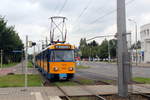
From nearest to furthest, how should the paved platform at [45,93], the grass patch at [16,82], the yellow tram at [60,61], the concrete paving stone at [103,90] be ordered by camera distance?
1. the paved platform at [45,93]
2. the concrete paving stone at [103,90]
3. the grass patch at [16,82]
4. the yellow tram at [60,61]

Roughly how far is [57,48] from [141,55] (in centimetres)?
6683

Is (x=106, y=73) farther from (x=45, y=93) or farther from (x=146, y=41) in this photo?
(x=146, y=41)

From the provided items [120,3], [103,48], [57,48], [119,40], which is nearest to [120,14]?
[120,3]

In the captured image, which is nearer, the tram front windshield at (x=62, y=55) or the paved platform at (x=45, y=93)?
the paved platform at (x=45, y=93)

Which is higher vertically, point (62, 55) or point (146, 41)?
point (146, 41)

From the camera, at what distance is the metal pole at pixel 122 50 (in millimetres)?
11492

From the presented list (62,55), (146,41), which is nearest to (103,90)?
(62,55)

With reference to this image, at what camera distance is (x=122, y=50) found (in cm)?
1167

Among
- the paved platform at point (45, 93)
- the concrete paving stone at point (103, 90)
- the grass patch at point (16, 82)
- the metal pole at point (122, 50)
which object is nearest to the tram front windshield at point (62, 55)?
the grass patch at point (16, 82)

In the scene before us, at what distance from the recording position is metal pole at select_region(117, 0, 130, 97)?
1149 cm

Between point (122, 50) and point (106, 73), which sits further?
point (106, 73)

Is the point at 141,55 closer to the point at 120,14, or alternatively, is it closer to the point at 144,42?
the point at 144,42

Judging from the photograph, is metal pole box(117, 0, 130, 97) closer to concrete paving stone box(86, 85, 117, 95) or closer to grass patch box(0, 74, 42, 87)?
concrete paving stone box(86, 85, 117, 95)

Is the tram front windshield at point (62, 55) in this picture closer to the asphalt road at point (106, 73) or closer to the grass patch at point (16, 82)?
the grass patch at point (16, 82)
